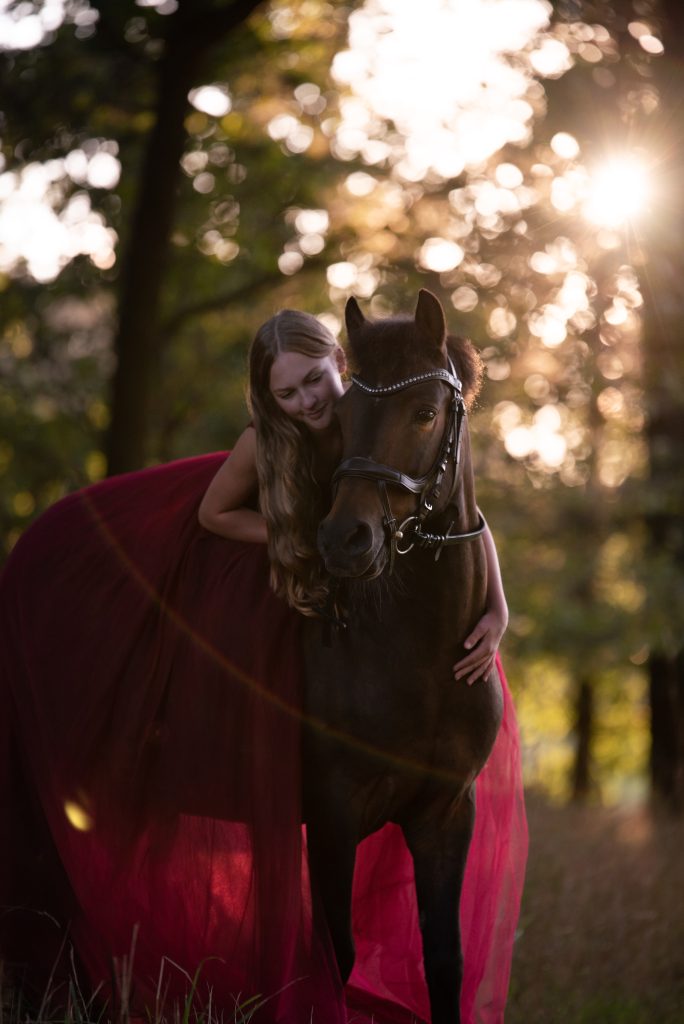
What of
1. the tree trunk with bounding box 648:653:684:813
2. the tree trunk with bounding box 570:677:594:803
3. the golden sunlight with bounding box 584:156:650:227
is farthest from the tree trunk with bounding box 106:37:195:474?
the tree trunk with bounding box 570:677:594:803

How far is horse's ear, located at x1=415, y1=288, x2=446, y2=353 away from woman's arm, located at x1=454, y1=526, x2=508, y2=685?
77 centimetres

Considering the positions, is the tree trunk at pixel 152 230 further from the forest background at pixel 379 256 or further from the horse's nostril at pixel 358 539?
the horse's nostril at pixel 358 539

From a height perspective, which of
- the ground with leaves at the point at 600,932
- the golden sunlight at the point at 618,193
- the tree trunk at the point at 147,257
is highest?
the golden sunlight at the point at 618,193

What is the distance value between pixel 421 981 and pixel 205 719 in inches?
65.4

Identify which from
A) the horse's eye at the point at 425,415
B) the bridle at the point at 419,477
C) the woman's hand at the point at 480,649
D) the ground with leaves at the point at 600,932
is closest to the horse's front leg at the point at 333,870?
the woman's hand at the point at 480,649

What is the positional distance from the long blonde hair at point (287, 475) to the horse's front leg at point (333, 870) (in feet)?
2.47

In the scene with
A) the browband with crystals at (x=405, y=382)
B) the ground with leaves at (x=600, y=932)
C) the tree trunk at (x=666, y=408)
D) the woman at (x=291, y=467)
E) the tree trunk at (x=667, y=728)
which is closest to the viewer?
the browband with crystals at (x=405, y=382)

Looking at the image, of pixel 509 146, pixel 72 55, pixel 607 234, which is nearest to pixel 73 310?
pixel 72 55

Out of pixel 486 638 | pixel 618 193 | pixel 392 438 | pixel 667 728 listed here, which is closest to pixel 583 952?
pixel 486 638

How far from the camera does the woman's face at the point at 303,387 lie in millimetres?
3549

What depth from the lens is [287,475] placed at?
11.4ft

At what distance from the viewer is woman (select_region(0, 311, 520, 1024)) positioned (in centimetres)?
348

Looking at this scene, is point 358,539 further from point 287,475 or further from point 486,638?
point 486,638

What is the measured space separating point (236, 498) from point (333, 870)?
4.63ft
